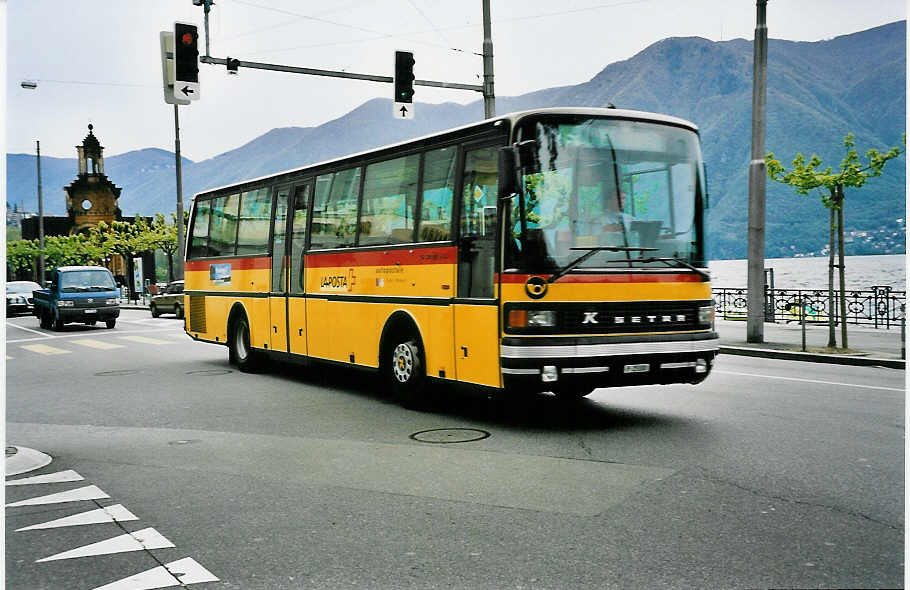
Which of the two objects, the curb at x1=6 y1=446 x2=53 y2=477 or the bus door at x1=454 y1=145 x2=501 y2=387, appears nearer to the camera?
the curb at x1=6 y1=446 x2=53 y2=477

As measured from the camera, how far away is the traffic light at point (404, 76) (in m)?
20.2

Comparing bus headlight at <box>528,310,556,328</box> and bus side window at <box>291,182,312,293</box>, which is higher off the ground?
bus side window at <box>291,182,312,293</box>

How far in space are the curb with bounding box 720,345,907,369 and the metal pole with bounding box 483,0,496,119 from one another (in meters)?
7.94

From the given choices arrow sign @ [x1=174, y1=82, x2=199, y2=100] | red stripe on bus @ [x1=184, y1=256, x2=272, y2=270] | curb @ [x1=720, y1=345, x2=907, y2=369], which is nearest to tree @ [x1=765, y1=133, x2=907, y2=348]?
curb @ [x1=720, y1=345, x2=907, y2=369]

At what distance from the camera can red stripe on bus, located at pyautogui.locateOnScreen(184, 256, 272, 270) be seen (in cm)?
1483

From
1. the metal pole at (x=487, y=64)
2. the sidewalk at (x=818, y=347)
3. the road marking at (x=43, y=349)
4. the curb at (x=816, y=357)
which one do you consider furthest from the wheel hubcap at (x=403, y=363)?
the road marking at (x=43, y=349)

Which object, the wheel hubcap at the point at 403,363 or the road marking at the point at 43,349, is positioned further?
the road marking at the point at 43,349

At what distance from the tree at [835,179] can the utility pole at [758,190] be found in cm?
28

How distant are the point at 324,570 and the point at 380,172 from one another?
7.43 m

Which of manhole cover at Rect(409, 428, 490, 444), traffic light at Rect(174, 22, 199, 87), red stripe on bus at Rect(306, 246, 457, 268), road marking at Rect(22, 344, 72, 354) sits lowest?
road marking at Rect(22, 344, 72, 354)

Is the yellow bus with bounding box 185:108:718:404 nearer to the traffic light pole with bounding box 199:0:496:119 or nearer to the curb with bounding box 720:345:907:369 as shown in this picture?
the curb with bounding box 720:345:907:369

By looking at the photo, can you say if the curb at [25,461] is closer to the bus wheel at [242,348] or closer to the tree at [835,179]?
the bus wheel at [242,348]

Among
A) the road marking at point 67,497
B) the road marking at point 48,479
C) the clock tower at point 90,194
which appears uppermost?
the clock tower at point 90,194

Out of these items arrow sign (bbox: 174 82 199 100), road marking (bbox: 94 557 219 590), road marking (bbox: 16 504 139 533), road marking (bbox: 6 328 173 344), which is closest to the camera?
road marking (bbox: 94 557 219 590)
